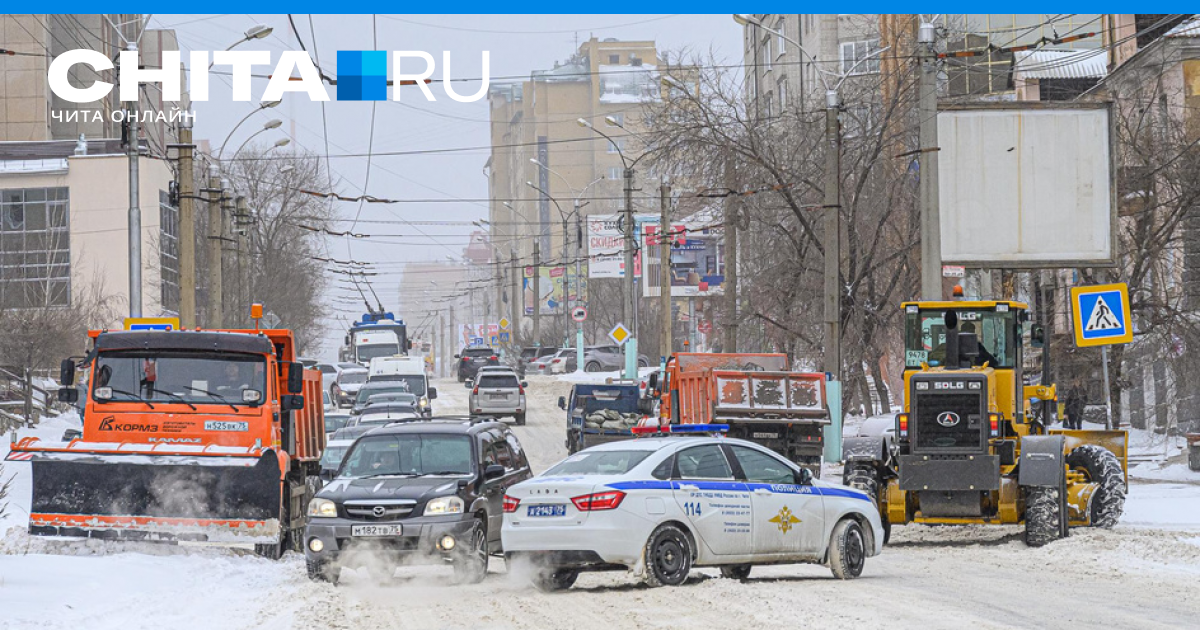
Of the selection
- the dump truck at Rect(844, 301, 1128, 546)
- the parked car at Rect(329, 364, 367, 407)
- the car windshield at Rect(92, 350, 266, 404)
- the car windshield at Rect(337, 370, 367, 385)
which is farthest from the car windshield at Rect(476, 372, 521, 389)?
the car windshield at Rect(92, 350, 266, 404)

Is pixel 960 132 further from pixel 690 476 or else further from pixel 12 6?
pixel 12 6

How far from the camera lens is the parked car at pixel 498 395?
4962 cm

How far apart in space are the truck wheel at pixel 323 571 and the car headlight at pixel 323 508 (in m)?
0.47

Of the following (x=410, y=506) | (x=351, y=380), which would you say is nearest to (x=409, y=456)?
(x=410, y=506)

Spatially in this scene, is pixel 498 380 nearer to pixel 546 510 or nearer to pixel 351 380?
pixel 351 380

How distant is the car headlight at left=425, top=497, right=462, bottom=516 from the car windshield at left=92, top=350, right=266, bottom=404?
385 cm

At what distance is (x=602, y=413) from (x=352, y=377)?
2393 centimetres

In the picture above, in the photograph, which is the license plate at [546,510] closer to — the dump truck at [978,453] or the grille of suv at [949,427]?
the dump truck at [978,453]

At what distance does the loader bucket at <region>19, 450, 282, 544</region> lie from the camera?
1644 centimetres

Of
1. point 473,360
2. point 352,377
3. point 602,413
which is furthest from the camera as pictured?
point 473,360

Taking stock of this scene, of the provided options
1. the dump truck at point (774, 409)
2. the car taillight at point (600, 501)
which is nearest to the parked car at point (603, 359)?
the dump truck at point (774, 409)

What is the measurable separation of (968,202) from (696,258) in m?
61.8

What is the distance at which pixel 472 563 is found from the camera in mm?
15156

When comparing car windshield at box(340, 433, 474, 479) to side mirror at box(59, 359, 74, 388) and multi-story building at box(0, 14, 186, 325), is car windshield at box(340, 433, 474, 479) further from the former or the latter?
multi-story building at box(0, 14, 186, 325)
